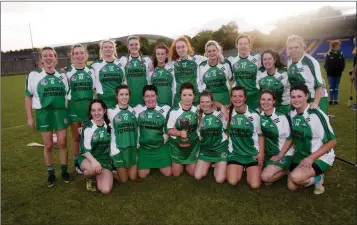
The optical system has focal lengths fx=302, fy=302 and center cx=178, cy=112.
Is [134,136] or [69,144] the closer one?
[134,136]

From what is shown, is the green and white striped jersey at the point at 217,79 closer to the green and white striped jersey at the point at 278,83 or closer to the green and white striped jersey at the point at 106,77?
the green and white striped jersey at the point at 278,83

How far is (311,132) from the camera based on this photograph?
4133mm

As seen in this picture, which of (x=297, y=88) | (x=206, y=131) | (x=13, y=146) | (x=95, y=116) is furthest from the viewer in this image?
(x=13, y=146)

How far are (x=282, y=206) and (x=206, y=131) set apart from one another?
157cm

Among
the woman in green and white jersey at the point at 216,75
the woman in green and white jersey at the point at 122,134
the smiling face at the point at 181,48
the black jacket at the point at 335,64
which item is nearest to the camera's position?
the woman in green and white jersey at the point at 122,134

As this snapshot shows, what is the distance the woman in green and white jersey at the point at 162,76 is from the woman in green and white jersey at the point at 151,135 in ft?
1.71

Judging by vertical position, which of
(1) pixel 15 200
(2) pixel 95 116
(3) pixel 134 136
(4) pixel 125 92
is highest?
(4) pixel 125 92

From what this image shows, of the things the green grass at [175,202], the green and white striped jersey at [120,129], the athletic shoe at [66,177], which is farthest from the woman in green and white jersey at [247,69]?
the athletic shoe at [66,177]

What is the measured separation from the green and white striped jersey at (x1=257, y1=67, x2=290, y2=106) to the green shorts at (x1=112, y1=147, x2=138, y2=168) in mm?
2449

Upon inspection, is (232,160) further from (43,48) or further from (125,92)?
(43,48)

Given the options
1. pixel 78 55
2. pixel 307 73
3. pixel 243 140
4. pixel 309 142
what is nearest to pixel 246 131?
pixel 243 140

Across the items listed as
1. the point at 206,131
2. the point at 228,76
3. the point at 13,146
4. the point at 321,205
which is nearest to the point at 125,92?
the point at 206,131

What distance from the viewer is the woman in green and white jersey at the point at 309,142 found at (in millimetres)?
4031

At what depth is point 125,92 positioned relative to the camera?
468cm
